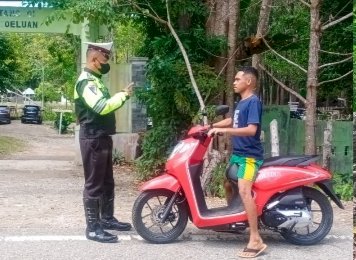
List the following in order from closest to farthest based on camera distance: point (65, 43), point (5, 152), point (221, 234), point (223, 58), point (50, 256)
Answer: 1. point (50, 256)
2. point (221, 234)
3. point (223, 58)
4. point (5, 152)
5. point (65, 43)

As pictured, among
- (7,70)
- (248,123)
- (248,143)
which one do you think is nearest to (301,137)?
(248,143)

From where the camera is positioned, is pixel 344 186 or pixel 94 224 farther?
pixel 344 186

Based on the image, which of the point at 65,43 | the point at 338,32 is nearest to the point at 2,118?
the point at 65,43

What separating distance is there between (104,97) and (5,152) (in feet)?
52.9

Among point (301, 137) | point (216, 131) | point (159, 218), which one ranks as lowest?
point (159, 218)

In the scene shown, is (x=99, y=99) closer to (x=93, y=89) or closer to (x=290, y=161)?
(x=93, y=89)

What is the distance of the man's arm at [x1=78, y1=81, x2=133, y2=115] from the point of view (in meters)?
6.00

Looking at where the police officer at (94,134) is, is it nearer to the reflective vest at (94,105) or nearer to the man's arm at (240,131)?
the reflective vest at (94,105)

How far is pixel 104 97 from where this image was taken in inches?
239

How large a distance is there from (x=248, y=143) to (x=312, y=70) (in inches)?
150

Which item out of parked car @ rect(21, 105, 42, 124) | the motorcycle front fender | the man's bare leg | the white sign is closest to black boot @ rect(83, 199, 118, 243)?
the motorcycle front fender

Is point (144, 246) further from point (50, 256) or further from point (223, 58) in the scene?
point (223, 58)

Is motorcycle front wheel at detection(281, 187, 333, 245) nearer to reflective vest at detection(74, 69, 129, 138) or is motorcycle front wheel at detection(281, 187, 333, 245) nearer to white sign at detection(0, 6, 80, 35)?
reflective vest at detection(74, 69, 129, 138)

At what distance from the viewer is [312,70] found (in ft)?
30.8
